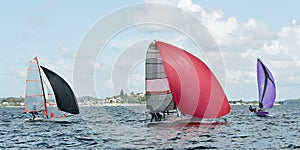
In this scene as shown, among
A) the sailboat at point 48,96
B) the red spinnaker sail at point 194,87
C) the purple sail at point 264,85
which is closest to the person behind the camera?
the red spinnaker sail at point 194,87

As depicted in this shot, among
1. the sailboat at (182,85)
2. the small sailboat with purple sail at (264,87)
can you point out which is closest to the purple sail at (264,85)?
the small sailboat with purple sail at (264,87)

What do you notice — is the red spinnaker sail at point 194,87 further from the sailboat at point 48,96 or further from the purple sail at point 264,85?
the purple sail at point 264,85

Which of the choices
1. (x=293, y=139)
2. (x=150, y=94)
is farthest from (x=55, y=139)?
(x=293, y=139)

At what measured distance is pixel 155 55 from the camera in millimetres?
40031

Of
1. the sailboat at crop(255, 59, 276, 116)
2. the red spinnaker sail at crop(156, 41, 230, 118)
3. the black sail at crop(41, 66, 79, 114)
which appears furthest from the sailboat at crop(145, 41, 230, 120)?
the sailboat at crop(255, 59, 276, 116)

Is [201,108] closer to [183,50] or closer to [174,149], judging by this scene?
[183,50]

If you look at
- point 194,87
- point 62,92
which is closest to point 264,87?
point 194,87

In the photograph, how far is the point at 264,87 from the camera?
2363 inches

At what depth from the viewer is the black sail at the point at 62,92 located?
2010 inches

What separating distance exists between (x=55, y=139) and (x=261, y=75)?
35061mm

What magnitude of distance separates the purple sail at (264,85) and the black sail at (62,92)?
24692mm

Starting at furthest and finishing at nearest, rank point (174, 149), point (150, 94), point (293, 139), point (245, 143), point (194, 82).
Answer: point (150, 94)
point (194, 82)
point (293, 139)
point (245, 143)
point (174, 149)

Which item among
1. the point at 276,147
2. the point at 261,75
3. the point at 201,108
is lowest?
the point at 276,147

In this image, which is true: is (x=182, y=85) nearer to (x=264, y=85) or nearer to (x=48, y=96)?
(x=48, y=96)
